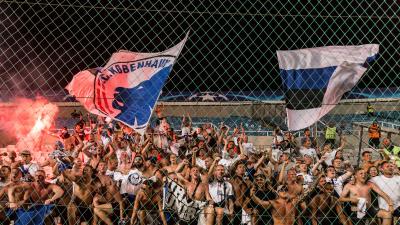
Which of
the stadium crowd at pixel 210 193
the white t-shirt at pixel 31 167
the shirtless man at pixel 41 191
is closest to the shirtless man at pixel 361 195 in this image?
the stadium crowd at pixel 210 193

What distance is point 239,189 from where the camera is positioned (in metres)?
6.90

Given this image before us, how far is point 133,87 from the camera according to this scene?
21.1ft

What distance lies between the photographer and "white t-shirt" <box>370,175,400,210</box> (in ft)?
22.0

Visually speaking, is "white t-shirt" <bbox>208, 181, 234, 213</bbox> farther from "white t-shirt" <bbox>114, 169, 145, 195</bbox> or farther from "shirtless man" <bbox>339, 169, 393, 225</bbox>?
"shirtless man" <bbox>339, 169, 393, 225</bbox>

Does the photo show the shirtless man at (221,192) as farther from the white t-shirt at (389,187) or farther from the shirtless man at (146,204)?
the white t-shirt at (389,187)

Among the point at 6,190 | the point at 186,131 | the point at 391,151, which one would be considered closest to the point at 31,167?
the point at 6,190

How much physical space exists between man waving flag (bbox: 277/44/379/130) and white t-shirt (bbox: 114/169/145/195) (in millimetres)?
2602

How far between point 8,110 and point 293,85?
1372 centimetres

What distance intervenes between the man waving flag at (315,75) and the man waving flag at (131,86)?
1415 mm

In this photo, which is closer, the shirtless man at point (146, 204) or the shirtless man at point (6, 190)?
the shirtless man at point (6, 190)

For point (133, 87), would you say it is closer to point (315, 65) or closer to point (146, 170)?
point (146, 170)

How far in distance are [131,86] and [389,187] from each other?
3805mm

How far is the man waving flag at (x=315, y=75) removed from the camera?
6.04 metres

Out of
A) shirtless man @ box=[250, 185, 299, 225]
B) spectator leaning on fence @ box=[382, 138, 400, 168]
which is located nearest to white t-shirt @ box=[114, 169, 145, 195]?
shirtless man @ box=[250, 185, 299, 225]
